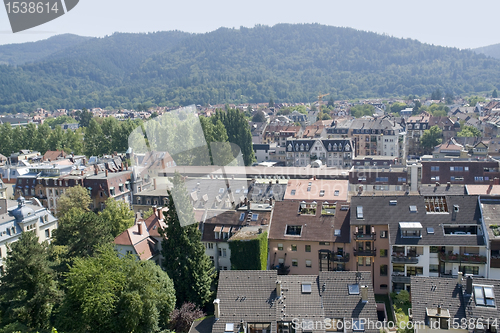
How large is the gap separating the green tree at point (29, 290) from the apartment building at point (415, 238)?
43.9 ft

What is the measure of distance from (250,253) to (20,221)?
1624 centimetres

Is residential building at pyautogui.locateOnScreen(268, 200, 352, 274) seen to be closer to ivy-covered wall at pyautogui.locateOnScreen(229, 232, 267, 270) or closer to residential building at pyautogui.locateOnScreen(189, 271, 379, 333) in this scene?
ivy-covered wall at pyautogui.locateOnScreen(229, 232, 267, 270)

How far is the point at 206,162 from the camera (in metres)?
47.6

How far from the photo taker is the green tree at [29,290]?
61.3 ft

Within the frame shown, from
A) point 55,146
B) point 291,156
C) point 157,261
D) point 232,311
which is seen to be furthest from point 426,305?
point 55,146

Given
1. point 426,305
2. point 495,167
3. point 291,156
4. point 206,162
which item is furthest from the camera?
point 291,156

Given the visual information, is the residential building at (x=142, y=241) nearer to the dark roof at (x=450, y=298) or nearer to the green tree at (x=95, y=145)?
the dark roof at (x=450, y=298)

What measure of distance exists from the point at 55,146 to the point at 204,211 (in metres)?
43.9

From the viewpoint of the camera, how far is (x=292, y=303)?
1672 centimetres

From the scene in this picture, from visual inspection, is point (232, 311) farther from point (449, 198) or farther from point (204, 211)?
point (449, 198)

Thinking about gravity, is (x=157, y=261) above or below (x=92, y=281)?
below

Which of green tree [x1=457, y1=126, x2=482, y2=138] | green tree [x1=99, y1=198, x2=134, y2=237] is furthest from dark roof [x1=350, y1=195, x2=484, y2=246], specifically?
green tree [x1=457, y1=126, x2=482, y2=138]

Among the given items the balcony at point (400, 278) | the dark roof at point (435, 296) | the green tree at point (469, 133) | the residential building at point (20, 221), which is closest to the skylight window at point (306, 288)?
the dark roof at point (435, 296)

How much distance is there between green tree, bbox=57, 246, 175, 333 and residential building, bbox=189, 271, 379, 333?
237cm
